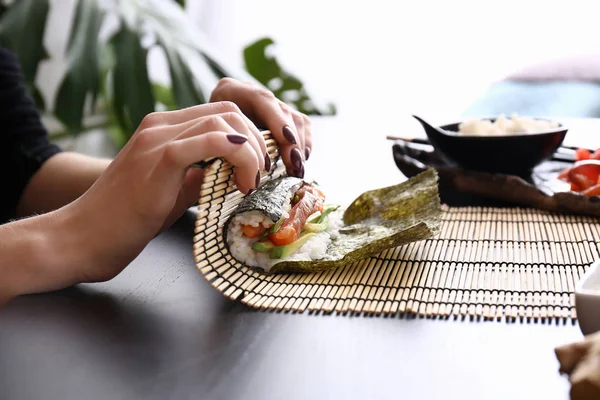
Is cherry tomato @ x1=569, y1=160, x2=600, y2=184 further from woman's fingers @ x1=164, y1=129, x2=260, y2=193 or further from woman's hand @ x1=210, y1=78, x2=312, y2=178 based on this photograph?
woman's fingers @ x1=164, y1=129, x2=260, y2=193

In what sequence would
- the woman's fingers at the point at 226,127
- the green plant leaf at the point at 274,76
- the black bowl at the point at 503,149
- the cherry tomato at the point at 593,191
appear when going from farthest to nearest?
the green plant leaf at the point at 274,76
the black bowl at the point at 503,149
the cherry tomato at the point at 593,191
the woman's fingers at the point at 226,127

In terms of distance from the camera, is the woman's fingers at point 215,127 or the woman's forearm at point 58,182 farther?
the woman's forearm at point 58,182

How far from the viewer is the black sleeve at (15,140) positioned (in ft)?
4.91

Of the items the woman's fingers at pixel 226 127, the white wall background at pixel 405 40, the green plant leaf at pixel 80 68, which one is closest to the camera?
the woman's fingers at pixel 226 127

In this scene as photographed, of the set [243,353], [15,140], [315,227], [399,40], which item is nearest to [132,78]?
[15,140]

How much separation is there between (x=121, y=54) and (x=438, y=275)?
1766 mm

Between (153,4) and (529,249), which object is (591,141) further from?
(153,4)

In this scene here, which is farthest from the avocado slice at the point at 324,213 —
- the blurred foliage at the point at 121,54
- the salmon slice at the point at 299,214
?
the blurred foliage at the point at 121,54

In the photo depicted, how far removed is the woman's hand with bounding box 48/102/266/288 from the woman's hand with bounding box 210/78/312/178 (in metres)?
0.16

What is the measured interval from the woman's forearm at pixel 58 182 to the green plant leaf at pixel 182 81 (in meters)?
0.76

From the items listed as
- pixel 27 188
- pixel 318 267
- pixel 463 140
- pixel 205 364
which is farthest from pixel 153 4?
pixel 205 364

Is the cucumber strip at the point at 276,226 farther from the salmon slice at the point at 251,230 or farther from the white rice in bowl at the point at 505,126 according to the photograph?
the white rice in bowl at the point at 505,126

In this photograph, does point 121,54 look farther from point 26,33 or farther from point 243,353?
point 243,353

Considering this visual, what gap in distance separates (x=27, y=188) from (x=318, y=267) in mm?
875
